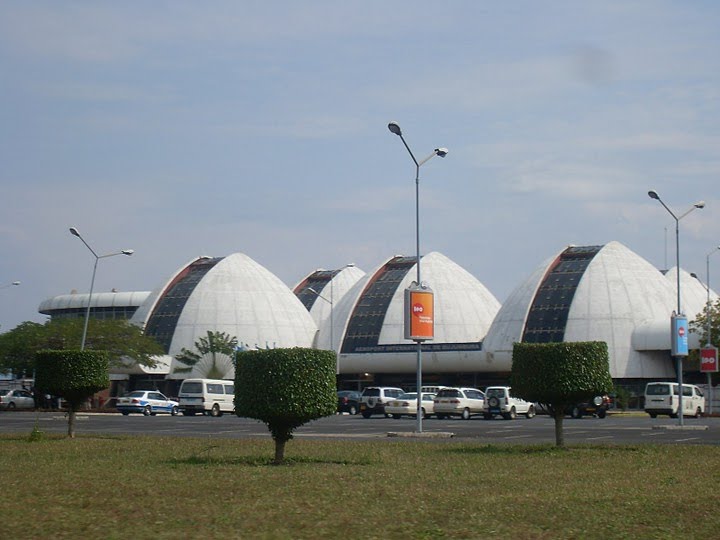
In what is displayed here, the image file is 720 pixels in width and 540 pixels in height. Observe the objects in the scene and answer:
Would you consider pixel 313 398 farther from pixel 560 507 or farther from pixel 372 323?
pixel 372 323

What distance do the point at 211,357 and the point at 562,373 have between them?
66942 millimetres

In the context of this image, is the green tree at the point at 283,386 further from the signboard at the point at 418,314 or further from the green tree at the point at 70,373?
the signboard at the point at 418,314

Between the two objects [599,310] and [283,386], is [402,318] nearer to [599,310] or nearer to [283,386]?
[599,310]

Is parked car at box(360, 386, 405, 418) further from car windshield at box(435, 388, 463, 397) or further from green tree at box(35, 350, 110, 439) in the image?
green tree at box(35, 350, 110, 439)

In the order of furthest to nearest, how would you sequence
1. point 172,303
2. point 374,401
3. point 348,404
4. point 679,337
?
point 172,303 → point 348,404 → point 374,401 → point 679,337

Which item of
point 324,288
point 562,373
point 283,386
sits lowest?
point 283,386

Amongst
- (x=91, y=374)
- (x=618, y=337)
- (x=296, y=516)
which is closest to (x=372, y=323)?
(x=618, y=337)

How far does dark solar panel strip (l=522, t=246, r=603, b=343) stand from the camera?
80.8 metres

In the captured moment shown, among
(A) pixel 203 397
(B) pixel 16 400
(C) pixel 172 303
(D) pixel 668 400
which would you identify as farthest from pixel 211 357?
(D) pixel 668 400

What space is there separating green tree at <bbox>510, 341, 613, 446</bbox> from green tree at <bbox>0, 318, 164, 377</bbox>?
167 feet

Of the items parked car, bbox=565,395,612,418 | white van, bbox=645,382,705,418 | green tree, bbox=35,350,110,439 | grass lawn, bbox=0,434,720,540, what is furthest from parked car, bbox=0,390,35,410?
grass lawn, bbox=0,434,720,540

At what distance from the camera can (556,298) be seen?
82312 millimetres

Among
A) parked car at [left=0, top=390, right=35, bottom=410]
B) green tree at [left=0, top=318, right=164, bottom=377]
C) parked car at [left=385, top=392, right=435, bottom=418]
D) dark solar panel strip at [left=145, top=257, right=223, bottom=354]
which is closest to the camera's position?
parked car at [left=385, top=392, right=435, bottom=418]

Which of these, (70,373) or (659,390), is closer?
(70,373)
